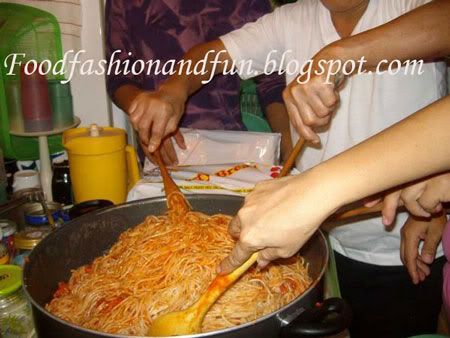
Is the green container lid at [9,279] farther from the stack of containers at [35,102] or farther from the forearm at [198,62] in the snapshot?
the stack of containers at [35,102]

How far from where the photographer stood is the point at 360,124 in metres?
1.23

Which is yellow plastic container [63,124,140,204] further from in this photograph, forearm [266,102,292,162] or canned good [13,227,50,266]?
forearm [266,102,292,162]

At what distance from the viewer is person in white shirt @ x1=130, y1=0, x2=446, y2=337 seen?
1177mm

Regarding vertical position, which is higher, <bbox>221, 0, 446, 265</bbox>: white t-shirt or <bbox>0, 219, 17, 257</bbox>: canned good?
<bbox>221, 0, 446, 265</bbox>: white t-shirt

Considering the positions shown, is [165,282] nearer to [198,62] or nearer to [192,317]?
[192,317]

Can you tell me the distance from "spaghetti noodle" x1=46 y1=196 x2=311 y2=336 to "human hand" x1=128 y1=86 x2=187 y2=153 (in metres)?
0.28

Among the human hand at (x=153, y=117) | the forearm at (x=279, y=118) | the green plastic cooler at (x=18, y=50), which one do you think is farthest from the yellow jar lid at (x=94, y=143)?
the forearm at (x=279, y=118)

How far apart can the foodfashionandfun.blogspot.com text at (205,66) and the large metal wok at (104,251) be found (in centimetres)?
41

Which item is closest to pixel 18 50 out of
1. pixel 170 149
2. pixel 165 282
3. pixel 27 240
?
pixel 170 149

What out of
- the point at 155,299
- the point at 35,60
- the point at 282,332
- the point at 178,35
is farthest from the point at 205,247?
Answer: the point at 35,60

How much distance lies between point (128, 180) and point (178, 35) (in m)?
0.64

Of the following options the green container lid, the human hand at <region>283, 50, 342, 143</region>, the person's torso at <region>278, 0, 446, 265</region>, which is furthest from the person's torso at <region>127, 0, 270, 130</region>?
the green container lid

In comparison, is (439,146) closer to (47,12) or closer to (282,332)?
(282,332)

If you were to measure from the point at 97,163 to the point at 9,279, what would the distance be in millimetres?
553
